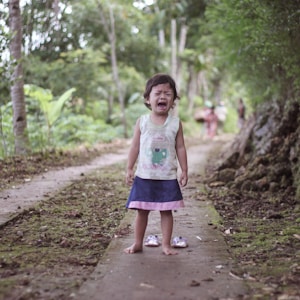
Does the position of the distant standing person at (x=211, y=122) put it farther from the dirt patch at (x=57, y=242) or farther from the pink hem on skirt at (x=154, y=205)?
the pink hem on skirt at (x=154, y=205)

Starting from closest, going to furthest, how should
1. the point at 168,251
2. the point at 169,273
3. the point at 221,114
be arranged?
the point at 169,273, the point at 168,251, the point at 221,114

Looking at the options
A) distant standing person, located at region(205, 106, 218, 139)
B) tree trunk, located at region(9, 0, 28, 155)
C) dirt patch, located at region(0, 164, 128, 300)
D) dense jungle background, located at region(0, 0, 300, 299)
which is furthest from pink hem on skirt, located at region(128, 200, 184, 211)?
distant standing person, located at region(205, 106, 218, 139)

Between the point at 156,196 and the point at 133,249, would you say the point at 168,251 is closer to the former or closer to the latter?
the point at 133,249

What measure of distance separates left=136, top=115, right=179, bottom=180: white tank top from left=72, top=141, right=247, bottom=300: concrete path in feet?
1.99

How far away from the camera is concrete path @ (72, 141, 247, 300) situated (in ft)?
8.75

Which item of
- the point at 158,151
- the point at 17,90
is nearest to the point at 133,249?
the point at 158,151

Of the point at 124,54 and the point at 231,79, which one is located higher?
the point at 124,54

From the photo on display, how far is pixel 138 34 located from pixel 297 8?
46.7 feet

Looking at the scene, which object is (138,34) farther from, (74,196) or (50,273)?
(50,273)

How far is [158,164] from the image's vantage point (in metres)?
3.66

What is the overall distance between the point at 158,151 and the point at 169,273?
3.33 feet

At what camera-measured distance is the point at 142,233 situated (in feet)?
12.0

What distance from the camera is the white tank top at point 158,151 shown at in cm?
365

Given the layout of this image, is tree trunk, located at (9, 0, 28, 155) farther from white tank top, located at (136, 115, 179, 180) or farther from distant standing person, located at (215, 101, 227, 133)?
distant standing person, located at (215, 101, 227, 133)
